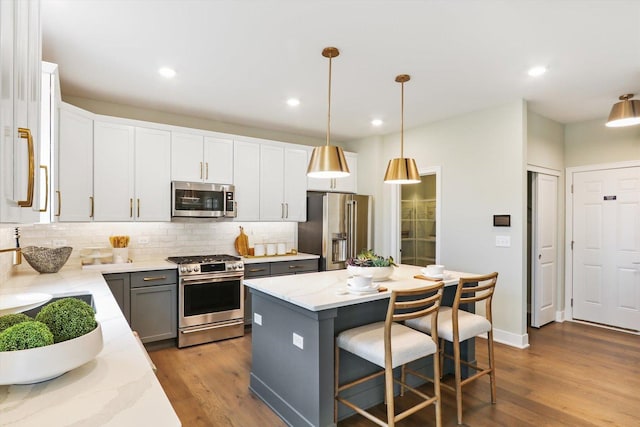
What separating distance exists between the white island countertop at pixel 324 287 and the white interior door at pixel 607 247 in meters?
2.95

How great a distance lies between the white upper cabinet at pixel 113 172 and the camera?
381 centimetres

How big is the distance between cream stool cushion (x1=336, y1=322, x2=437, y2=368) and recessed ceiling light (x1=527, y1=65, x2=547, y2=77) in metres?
2.51

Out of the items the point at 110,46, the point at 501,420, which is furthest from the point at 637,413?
the point at 110,46

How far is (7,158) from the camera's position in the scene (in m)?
0.73

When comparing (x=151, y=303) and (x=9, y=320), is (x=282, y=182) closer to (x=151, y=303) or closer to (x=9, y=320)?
(x=151, y=303)

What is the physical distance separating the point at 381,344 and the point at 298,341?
0.56 meters

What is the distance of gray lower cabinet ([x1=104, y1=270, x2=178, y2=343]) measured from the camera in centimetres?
374

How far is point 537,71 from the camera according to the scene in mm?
3242

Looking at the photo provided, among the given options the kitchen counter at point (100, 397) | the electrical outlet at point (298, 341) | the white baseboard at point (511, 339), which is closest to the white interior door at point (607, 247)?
the white baseboard at point (511, 339)

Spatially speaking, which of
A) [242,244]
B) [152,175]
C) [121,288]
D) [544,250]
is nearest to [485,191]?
[544,250]

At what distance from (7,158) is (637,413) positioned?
3848mm

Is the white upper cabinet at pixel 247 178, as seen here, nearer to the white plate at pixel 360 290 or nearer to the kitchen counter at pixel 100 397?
the white plate at pixel 360 290

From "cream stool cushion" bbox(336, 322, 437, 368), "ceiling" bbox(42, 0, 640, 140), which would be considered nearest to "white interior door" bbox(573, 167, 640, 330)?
"ceiling" bbox(42, 0, 640, 140)

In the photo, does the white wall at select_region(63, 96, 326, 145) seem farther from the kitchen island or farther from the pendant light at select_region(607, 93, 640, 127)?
the pendant light at select_region(607, 93, 640, 127)
